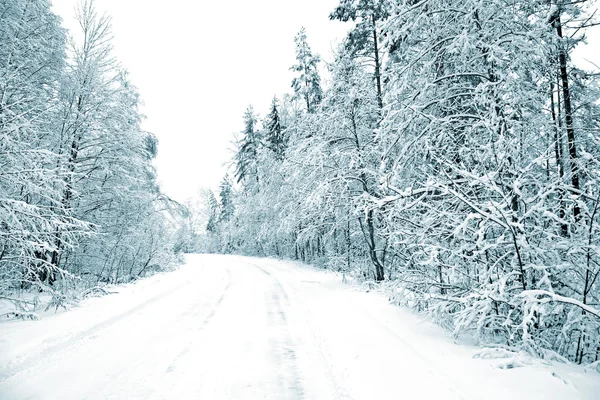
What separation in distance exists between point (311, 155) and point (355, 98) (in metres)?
2.66

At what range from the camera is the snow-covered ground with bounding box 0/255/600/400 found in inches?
142

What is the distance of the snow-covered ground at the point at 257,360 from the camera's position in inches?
142

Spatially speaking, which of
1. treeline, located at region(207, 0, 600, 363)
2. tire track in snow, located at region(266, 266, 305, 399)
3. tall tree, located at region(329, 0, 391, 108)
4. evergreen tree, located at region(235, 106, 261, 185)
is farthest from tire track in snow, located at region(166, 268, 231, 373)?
evergreen tree, located at region(235, 106, 261, 185)

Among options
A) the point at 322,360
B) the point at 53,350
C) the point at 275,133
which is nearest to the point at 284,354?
the point at 322,360

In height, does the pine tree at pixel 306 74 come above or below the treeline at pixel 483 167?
above

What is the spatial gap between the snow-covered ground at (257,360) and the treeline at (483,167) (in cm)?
62

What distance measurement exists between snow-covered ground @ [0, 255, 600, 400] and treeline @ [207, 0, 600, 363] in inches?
24.5

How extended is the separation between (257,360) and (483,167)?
4670mm

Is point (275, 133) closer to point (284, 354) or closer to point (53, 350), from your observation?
point (53, 350)

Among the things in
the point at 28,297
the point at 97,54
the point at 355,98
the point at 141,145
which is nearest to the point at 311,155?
the point at 355,98

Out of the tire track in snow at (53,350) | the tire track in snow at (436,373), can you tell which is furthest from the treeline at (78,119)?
the tire track in snow at (436,373)

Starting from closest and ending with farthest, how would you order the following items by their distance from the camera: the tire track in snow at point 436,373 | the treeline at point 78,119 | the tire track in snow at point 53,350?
the tire track in snow at point 436,373, the tire track in snow at point 53,350, the treeline at point 78,119

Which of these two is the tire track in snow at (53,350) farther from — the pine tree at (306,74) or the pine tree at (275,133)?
the pine tree at (275,133)

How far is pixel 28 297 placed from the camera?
28.9 feet
